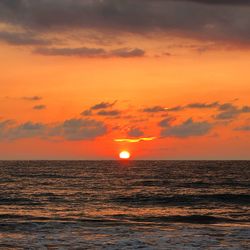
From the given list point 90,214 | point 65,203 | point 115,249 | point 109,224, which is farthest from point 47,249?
point 65,203

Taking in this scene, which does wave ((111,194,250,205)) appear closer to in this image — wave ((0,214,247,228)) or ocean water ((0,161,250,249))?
ocean water ((0,161,250,249))

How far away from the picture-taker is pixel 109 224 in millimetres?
37531

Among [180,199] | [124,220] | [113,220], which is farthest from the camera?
[180,199]

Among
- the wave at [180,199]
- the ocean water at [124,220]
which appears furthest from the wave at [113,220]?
the wave at [180,199]

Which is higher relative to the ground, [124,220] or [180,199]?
[180,199]

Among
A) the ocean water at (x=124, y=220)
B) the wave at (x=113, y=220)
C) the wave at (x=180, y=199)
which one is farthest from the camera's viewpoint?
the wave at (x=180, y=199)

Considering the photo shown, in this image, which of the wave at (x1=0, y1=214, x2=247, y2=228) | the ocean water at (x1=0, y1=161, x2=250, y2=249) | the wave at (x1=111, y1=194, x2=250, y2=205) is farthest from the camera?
the wave at (x1=111, y1=194, x2=250, y2=205)

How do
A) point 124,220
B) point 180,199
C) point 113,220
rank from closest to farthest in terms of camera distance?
point 113,220 → point 124,220 → point 180,199

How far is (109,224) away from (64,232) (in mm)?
5654

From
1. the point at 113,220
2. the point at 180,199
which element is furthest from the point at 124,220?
the point at 180,199

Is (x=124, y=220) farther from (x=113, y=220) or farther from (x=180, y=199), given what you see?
(x=180, y=199)

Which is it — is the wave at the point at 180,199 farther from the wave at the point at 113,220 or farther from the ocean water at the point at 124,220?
the wave at the point at 113,220

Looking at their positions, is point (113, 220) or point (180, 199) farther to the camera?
point (180, 199)

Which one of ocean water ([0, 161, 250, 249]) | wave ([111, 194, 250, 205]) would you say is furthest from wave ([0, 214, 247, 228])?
wave ([111, 194, 250, 205])
